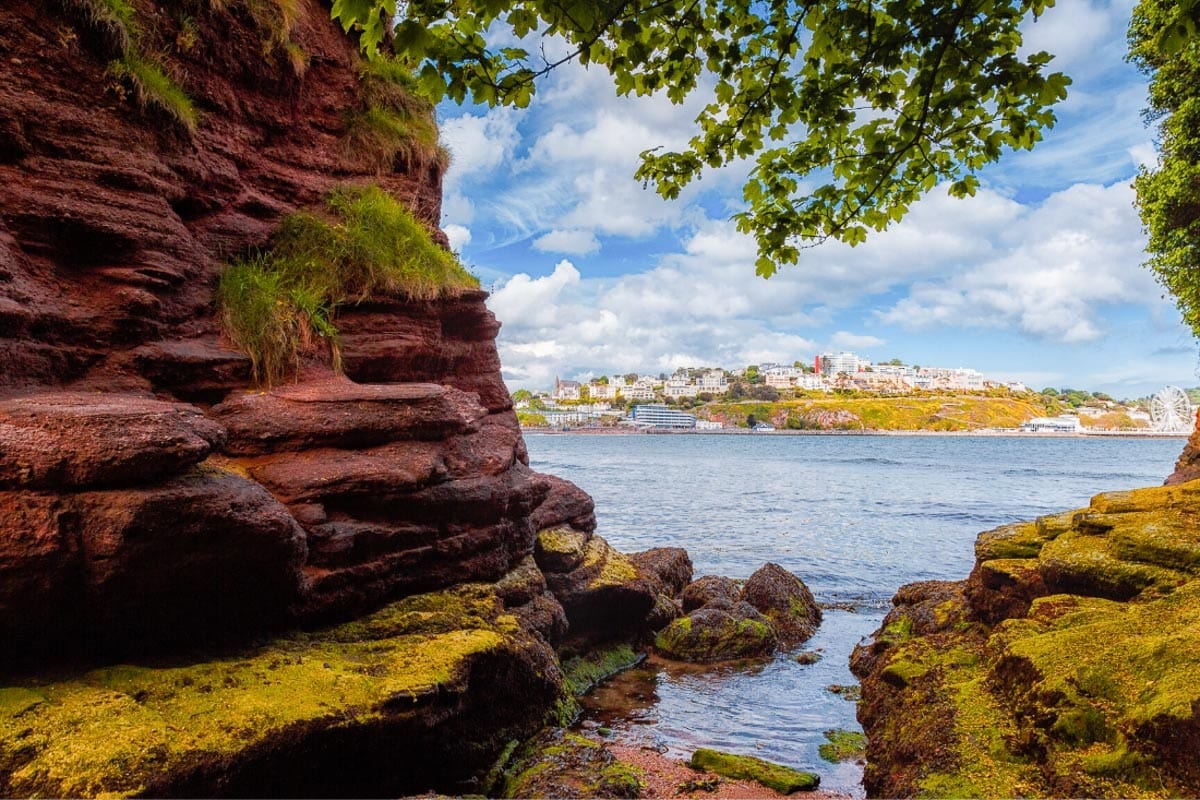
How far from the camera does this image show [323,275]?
8820mm

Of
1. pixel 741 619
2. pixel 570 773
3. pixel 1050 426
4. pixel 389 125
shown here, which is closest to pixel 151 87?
pixel 389 125

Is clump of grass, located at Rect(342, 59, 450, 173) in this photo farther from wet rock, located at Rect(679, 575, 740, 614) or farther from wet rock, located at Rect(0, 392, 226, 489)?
wet rock, located at Rect(679, 575, 740, 614)

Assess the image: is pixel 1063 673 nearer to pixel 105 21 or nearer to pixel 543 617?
pixel 543 617

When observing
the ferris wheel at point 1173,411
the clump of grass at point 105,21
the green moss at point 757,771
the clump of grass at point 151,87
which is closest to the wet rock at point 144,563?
the clump of grass at point 151,87

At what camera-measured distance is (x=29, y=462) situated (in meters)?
4.64

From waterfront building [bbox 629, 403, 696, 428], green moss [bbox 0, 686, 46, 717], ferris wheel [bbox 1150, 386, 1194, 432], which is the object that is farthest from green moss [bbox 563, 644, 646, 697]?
ferris wheel [bbox 1150, 386, 1194, 432]

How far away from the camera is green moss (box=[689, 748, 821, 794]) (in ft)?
24.3

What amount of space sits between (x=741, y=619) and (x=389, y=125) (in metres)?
11.2

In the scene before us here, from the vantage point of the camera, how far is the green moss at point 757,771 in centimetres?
742

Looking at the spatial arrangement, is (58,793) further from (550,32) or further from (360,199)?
(360,199)

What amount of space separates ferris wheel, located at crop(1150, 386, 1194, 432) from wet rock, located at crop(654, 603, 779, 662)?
223361mm

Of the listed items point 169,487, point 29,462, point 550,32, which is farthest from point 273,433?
point 550,32

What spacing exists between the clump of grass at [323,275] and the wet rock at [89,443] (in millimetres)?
2414

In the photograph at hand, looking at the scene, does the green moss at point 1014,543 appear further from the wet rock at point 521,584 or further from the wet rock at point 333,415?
the wet rock at point 333,415
